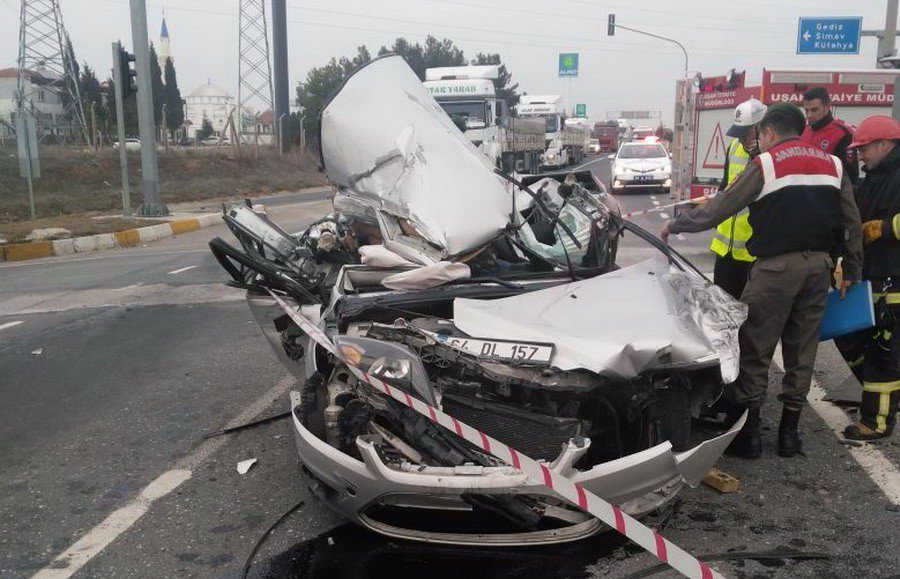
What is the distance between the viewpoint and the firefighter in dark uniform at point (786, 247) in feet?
13.5

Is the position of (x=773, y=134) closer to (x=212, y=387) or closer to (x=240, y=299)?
(x=212, y=387)

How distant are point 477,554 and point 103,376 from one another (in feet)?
13.1

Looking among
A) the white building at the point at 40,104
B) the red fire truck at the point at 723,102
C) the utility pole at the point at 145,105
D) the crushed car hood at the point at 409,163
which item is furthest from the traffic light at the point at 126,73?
the crushed car hood at the point at 409,163

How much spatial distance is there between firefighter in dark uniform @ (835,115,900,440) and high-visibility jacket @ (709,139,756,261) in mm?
641

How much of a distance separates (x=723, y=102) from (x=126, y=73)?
12.1 m

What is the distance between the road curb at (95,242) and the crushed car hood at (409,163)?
454 inches

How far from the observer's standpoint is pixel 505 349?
3.03 m

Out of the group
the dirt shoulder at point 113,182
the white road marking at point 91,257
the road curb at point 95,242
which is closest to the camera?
the white road marking at point 91,257

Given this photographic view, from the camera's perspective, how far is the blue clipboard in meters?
4.40

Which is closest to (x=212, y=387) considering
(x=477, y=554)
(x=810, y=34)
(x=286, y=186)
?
(x=477, y=554)

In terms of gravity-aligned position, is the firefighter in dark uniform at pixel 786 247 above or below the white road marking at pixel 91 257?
above

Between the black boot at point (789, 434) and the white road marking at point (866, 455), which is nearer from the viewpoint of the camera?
the white road marking at point (866, 455)

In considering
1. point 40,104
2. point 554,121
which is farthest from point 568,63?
point 40,104

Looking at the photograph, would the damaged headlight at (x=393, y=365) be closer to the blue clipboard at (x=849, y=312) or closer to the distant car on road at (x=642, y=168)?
the blue clipboard at (x=849, y=312)
